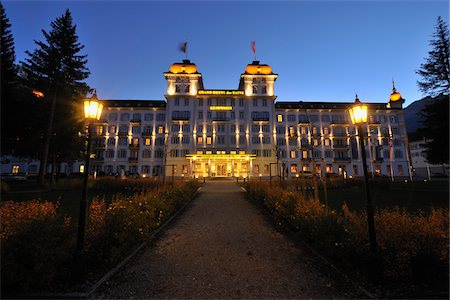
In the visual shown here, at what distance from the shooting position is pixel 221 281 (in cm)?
442

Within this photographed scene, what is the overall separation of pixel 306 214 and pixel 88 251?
21.4 feet

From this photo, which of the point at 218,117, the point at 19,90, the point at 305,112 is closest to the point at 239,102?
the point at 218,117

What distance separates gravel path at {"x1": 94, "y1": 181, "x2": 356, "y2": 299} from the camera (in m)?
4.00

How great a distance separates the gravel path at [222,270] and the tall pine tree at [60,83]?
22.5 m

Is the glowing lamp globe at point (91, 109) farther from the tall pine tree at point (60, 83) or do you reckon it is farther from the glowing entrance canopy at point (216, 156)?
the glowing entrance canopy at point (216, 156)

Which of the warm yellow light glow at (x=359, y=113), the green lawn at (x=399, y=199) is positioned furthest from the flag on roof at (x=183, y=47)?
the warm yellow light glow at (x=359, y=113)

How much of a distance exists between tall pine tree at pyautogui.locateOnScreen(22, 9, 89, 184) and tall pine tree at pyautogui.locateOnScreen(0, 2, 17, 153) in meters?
1.20

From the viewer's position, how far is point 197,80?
1913 inches

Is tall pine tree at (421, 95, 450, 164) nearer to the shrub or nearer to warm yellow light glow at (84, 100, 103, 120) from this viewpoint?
warm yellow light glow at (84, 100, 103, 120)

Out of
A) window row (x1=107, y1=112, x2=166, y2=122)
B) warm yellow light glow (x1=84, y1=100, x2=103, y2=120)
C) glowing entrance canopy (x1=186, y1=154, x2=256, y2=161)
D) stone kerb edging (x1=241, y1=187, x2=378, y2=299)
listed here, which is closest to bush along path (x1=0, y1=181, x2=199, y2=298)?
warm yellow light glow (x1=84, y1=100, x2=103, y2=120)

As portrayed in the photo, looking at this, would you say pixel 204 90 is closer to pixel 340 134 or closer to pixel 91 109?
pixel 340 134

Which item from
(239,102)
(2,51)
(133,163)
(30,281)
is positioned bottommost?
(30,281)

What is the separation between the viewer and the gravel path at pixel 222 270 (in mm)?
4004

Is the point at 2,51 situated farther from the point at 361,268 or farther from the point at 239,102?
the point at 239,102
